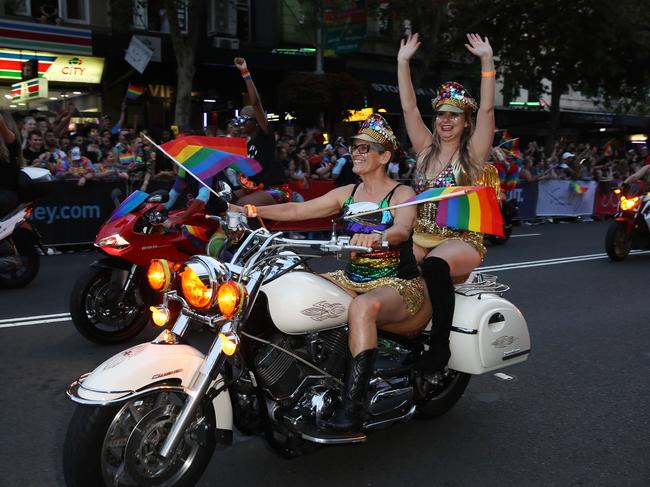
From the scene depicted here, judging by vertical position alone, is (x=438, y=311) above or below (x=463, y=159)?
below

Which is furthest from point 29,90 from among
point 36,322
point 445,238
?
point 445,238

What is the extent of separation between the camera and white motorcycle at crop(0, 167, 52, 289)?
24.3 ft

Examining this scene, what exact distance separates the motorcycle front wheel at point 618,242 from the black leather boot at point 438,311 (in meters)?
7.47

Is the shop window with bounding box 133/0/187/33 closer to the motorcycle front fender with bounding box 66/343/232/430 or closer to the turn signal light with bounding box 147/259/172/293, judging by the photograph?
the turn signal light with bounding box 147/259/172/293

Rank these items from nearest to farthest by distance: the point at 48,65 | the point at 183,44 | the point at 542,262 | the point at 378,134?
the point at 378,134 → the point at 542,262 → the point at 183,44 → the point at 48,65

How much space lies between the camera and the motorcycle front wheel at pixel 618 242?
10.4 meters

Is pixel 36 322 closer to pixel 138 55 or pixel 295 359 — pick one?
pixel 295 359

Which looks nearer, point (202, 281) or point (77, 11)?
point (202, 281)

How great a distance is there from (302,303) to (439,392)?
1.46 m

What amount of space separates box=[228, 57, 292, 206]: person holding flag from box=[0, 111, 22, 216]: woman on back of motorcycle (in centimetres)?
261

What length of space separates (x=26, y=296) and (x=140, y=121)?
13.8m

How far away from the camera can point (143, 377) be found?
2863 mm

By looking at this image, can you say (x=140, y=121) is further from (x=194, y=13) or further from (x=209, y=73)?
(x=194, y=13)

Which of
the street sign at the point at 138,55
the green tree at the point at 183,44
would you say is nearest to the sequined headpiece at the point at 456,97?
the street sign at the point at 138,55
